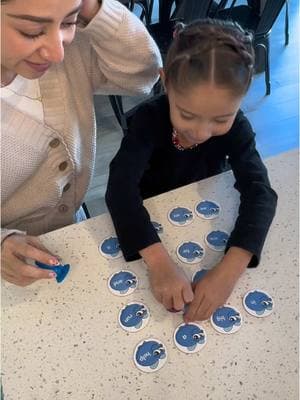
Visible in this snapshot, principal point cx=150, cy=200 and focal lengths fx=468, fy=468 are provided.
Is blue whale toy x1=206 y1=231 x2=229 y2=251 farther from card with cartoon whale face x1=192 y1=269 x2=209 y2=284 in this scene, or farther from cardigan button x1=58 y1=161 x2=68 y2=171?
cardigan button x1=58 y1=161 x2=68 y2=171

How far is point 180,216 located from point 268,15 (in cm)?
176

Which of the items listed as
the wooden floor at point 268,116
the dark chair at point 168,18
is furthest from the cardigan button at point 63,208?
the dark chair at point 168,18

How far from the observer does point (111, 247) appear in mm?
843

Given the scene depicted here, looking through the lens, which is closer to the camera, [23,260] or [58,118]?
[23,260]

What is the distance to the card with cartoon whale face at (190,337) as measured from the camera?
70 cm

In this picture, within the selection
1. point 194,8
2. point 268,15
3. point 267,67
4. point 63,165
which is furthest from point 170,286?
point 267,67

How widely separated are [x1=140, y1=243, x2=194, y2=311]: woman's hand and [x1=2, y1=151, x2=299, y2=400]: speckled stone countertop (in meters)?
0.02

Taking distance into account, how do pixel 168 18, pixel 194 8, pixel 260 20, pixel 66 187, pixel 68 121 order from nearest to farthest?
pixel 68 121
pixel 66 187
pixel 194 8
pixel 260 20
pixel 168 18

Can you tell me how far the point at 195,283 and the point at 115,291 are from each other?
0.44 ft

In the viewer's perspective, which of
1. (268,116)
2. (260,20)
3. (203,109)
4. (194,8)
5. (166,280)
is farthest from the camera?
(268,116)

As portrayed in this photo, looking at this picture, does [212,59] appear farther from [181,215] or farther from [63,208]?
[63,208]

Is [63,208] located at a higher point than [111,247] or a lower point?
lower

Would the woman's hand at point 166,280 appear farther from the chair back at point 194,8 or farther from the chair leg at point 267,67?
the chair leg at point 267,67

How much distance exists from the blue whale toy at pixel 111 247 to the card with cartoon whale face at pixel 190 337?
18 cm
